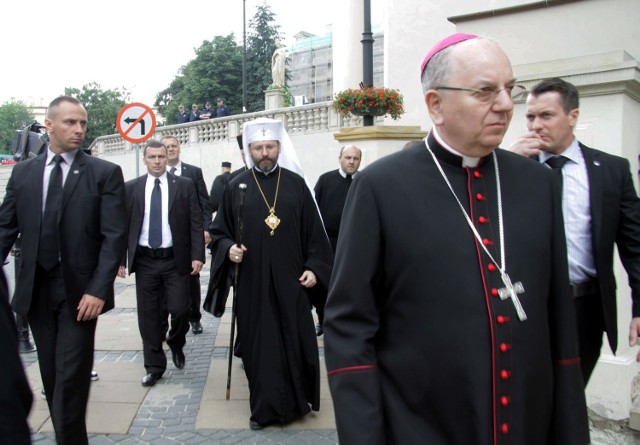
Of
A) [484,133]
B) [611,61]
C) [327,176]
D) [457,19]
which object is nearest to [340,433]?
[484,133]

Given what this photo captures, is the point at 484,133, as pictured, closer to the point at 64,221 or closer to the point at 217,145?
the point at 64,221

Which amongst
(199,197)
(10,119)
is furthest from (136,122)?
(10,119)

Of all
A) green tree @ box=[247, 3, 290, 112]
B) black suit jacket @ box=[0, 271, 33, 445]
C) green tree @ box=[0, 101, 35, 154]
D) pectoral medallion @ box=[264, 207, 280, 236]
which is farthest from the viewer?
green tree @ box=[0, 101, 35, 154]

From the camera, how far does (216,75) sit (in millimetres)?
52406

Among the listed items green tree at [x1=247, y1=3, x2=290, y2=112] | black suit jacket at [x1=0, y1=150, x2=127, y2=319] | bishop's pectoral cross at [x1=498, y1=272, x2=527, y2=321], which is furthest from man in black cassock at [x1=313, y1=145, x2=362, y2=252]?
green tree at [x1=247, y1=3, x2=290, y2=112]

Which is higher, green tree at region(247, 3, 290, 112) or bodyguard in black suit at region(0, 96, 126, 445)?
green tree at region(247, 3, 290, 112)

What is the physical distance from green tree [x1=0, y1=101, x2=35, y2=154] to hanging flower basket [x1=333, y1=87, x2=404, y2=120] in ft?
291

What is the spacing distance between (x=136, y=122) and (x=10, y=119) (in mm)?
94625

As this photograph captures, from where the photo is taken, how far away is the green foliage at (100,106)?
64.8m

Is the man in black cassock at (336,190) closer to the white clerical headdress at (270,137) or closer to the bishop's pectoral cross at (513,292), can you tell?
the white clerical headdress at (270,137)

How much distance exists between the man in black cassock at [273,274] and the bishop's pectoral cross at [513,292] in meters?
3.14

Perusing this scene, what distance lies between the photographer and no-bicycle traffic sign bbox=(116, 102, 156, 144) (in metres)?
10.9

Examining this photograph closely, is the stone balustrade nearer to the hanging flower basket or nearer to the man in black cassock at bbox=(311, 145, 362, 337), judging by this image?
the hanging flower basket

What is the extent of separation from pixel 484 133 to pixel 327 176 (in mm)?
5995
